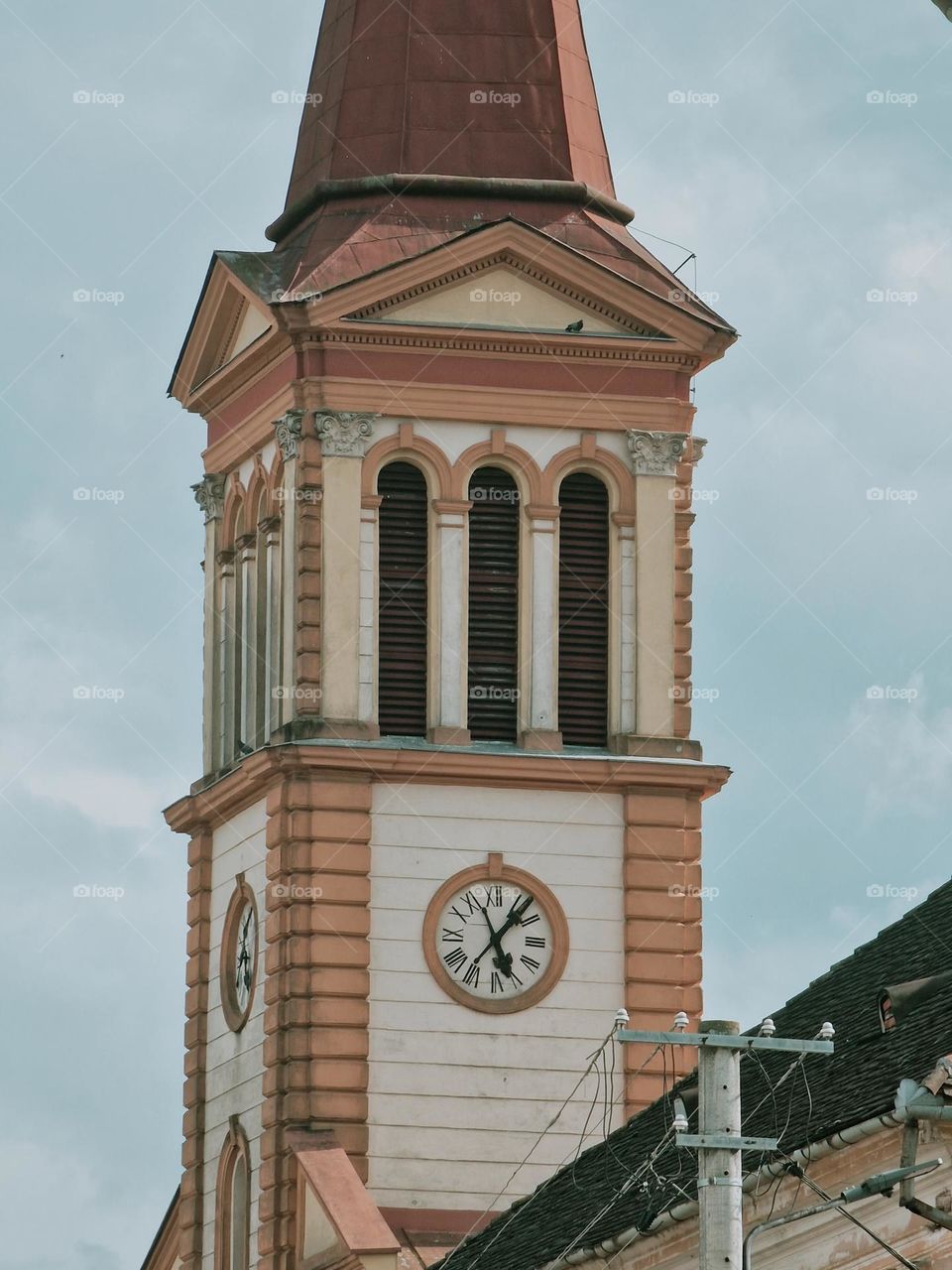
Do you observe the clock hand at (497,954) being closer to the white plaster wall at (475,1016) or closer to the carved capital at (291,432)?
the white plaster wall at (475,1016)

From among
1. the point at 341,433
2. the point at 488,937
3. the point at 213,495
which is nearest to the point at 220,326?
the point at 213,495

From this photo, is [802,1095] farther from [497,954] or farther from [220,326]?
[220,326]

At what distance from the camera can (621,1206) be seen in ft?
137

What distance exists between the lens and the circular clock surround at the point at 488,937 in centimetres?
5934

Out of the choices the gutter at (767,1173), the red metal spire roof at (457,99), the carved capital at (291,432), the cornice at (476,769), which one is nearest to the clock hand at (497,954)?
the cornice at (476,769)

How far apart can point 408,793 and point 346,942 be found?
2.11 meters

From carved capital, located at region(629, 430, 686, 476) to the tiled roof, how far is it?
13644 millimetres

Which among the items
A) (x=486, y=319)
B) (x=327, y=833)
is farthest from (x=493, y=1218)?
(x=486, y=319)

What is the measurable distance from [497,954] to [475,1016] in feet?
3.02

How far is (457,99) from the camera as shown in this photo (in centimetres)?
6266

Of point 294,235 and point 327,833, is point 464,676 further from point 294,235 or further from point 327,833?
point 294,235

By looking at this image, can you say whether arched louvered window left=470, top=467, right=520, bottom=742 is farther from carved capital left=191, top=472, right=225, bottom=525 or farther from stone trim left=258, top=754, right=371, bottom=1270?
carved capital left=191, top=472, right=225, bottom=525

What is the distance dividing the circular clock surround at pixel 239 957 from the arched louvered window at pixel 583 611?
4.90 metres

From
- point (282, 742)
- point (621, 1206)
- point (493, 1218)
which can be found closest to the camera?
point (621, 1206)
